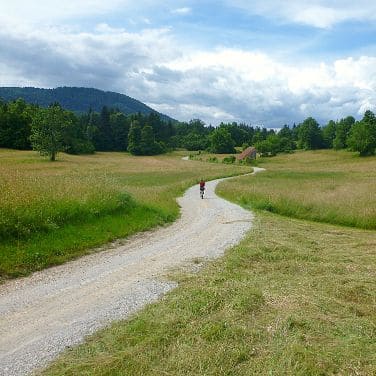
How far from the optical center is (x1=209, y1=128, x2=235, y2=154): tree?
493 ft

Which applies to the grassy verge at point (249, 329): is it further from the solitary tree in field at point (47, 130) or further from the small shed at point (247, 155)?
the small shed at point (247, 155)

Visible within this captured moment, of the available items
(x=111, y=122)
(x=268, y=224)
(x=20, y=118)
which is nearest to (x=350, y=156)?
(x=111, y=122)

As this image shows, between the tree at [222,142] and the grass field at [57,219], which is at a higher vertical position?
the tree at [222,142]

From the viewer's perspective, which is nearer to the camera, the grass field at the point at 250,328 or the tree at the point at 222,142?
the grass field at the point at 250,328

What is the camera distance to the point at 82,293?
969cm

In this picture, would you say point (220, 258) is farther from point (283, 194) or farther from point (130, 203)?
point (283, 194)

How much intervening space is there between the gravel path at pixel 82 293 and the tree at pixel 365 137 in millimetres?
98295

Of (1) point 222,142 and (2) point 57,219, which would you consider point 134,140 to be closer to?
(1) point 222,142

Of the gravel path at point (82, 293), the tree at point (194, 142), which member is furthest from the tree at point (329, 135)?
the gravel path at point (82, 293)

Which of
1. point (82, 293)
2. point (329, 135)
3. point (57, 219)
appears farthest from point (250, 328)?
Result: point (329, 135)

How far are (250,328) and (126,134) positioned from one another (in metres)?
133

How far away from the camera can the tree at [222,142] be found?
15012 cm

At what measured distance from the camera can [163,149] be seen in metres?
137

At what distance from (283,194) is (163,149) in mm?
105215
